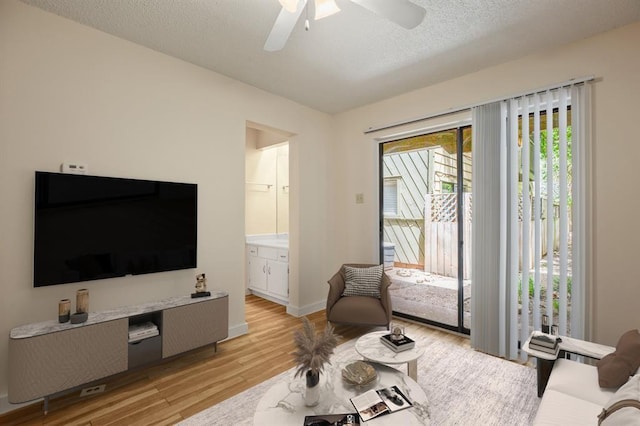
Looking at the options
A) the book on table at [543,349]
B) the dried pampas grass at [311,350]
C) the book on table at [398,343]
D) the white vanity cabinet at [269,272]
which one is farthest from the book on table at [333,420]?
the white vanity cabinet at [269,272]

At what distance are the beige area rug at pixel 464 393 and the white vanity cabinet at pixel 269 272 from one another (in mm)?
1603

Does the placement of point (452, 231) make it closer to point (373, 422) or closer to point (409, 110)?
point (409, 110)

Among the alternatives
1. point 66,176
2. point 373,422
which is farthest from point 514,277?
point 66,176

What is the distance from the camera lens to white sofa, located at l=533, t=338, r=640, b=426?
1286mm

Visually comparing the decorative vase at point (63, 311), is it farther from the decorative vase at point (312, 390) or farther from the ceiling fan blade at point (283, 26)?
the ceiling fan blade at point (283, 26)

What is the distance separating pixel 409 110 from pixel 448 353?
9.15 feet

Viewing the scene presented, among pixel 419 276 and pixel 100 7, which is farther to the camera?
pixel 419 276

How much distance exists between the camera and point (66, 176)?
226cm

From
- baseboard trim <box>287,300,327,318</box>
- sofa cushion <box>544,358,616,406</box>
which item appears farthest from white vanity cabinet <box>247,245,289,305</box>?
sofa cushion <box>544,358,616,406</box>

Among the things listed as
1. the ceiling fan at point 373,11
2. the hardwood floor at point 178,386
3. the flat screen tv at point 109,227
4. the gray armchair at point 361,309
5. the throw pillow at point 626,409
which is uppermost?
the ceiling fan at point 373,11

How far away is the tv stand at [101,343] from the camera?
193 centimetres

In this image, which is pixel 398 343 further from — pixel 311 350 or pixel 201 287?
pixel 201 287

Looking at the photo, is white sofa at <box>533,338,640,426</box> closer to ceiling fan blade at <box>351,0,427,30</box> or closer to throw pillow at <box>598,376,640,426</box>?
throw pillow at <box>598,376,640,426</box>

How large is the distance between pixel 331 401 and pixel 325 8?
2.49 metres
